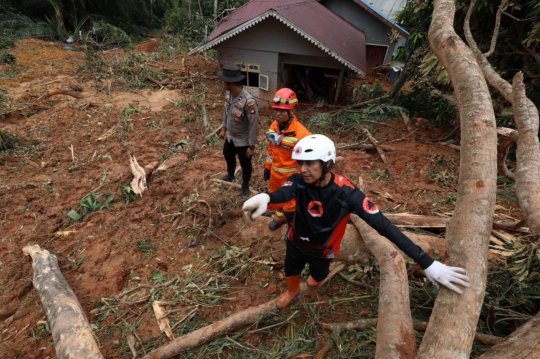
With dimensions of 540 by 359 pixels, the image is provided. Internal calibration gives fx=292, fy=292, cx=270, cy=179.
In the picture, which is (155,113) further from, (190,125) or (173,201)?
(173,201)

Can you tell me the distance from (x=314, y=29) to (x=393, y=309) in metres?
10.3

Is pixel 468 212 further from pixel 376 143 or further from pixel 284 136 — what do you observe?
pixel 376 143

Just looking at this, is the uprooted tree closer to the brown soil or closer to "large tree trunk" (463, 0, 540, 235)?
"large tree trunk" (463, 0, 540, 235)

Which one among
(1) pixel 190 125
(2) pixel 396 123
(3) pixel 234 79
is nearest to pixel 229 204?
(3) pixel 234 79

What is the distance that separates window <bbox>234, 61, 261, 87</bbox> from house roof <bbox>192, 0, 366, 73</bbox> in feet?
3.78

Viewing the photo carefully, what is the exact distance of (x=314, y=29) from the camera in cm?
1025

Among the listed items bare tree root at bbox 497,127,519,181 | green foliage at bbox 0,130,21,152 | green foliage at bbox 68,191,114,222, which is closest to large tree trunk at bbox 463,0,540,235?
bare tree root at bbox 497,127,519,181

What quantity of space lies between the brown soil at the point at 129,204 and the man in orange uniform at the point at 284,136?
90 centimetres

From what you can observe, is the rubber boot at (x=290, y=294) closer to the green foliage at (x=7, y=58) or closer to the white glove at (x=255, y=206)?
the white glove at (x=255, y=206)

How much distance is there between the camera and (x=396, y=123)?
29.9 feet

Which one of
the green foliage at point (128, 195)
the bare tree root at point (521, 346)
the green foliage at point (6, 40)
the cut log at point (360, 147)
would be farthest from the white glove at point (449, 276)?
the green foliage at point (6, 40)

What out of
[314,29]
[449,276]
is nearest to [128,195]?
[449,276]

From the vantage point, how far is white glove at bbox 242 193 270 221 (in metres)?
2.11

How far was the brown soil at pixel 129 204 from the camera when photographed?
345 centimetres
